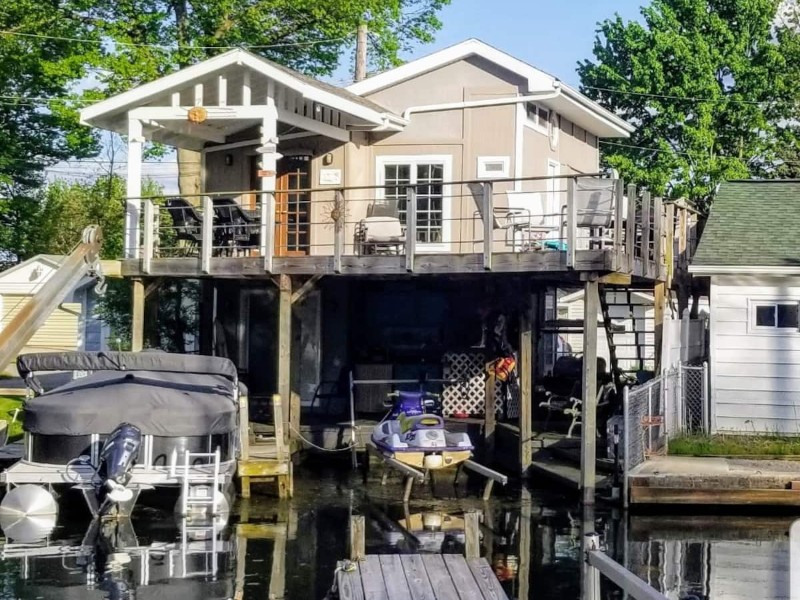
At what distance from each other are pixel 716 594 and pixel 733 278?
911 centimetres

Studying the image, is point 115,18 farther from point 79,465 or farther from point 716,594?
point 716,594

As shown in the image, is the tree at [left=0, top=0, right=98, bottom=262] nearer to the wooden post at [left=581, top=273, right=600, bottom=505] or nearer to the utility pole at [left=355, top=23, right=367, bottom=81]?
the utility pole at [left=355, top=23, right=367, bottom=81]

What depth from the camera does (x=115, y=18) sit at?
97.1 ft

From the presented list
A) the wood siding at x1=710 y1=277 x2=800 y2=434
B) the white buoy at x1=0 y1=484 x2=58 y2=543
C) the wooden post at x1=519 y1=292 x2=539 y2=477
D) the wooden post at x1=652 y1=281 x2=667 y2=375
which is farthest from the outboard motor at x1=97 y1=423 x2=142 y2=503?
the wood siding at x1=710 y1=277 x2=800 y2=434

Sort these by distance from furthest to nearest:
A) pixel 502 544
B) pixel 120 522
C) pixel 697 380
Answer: pixel 697 380 < pixel 120 522 < pixel 502 544

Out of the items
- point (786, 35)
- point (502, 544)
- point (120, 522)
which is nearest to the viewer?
point (502, 544)

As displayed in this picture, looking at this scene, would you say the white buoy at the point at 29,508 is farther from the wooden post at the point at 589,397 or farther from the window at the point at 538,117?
the window at the point at 538,117

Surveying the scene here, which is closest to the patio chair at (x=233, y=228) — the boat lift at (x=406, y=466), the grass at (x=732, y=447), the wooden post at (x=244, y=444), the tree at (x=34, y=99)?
the boat lift at (x=406, y=466)

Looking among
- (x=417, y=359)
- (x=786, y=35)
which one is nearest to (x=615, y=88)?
(x=786, y=35)

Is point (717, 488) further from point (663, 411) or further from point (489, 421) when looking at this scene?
point (489, 421)

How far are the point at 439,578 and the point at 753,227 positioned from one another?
13.1m

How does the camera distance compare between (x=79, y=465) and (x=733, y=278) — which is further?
(x=733, y=278)

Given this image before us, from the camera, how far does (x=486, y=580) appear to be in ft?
32.9

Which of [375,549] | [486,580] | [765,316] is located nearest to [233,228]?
[375,549]
